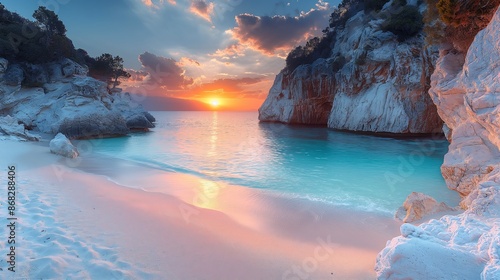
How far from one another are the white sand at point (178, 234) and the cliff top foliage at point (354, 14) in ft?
94.3

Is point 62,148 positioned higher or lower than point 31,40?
lower

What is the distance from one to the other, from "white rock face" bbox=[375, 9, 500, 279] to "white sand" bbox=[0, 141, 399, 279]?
111cm

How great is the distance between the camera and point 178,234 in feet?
15.7

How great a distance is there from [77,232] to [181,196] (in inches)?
144

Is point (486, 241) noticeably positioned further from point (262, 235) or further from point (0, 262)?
point (0, 262)

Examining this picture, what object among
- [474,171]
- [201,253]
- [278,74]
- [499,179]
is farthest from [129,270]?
[278,74]

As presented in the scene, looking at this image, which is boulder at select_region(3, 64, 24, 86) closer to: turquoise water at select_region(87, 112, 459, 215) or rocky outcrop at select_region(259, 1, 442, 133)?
turquoise water at select_region(87, 112, 459, 215)

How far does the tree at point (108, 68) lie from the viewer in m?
45.2

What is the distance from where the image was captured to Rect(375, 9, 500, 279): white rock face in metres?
2.87

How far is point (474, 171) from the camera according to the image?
21.1ft

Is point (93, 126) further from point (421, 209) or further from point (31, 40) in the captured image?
point (421, 209)

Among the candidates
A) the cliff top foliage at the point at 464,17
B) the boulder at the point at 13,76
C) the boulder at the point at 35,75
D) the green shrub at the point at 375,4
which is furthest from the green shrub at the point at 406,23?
the boulder at the point at 13,76

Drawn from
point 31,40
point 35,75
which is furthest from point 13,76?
point 31,40

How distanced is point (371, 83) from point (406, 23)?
7.03 m
